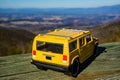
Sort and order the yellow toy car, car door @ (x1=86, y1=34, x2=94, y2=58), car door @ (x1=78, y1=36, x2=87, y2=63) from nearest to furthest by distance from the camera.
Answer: the yellow toy car, car door @ (x1=78, y1=36, x2=87, y2=63), car door @ (x1=86, y1=34, x2=94, y2=58)

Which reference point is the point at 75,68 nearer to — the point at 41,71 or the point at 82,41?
the point at 82,41

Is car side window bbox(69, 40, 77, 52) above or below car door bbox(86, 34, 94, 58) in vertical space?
above

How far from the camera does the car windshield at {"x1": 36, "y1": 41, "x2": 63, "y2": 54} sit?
9.74m

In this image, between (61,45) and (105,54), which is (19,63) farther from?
(105,54)

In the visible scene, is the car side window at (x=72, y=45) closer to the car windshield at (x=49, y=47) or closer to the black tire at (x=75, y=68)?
the car windshield at (x=49, y=47)

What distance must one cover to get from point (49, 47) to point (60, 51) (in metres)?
0.55

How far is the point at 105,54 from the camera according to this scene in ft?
47.5

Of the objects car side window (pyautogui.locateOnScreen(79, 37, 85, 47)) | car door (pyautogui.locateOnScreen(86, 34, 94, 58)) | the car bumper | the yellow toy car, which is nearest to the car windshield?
the yellow toy car

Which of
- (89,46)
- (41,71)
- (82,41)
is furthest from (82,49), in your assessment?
(41,71)

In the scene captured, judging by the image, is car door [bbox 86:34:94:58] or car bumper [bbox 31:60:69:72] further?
car door [bbox 86:34:94:58]

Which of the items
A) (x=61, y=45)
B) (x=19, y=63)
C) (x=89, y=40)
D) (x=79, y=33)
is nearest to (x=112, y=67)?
(x=89, y=40)

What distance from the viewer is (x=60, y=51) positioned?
9719mm

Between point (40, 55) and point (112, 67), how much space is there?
3.79 m

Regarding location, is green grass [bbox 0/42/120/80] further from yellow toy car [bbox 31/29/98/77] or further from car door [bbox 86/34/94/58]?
car door [bbox 86/34/94/58]
